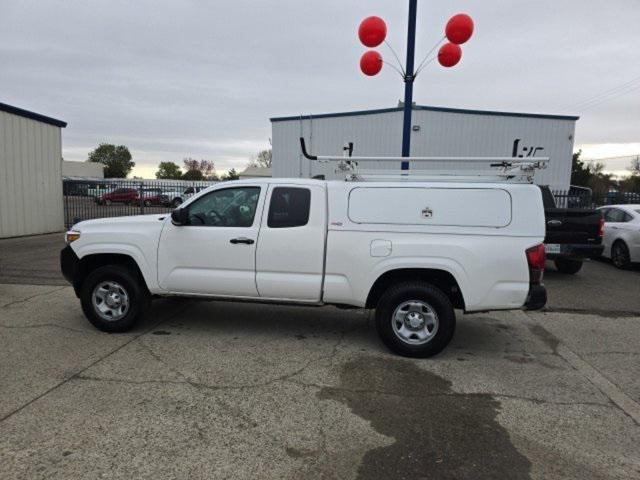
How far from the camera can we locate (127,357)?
4719 millimetres

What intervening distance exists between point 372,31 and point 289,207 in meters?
4.82

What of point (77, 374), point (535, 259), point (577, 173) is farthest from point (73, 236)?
point (577, 173)

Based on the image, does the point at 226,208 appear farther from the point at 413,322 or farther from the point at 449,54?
the point at 449,54

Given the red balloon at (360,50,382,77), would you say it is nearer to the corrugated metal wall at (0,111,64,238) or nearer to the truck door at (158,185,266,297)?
the truck door at (158,185,266,297)

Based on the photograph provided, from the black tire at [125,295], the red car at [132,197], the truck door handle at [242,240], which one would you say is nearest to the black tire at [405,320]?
the truck door handle at [242,240]

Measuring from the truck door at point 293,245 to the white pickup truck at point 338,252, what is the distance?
1cm

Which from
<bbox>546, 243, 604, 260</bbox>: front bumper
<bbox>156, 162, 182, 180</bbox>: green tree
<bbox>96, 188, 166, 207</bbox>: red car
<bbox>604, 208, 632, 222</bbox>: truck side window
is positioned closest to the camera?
<bbox>546, 243, 604, 260</bbox>: front bumper

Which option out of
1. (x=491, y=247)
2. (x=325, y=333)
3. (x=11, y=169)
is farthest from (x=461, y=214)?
(x=11, y=169)

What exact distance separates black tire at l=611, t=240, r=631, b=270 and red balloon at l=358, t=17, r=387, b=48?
726 cm

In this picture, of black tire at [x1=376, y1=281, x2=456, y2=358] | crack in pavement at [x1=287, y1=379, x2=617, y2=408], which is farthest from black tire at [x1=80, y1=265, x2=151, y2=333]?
black tire at [x1=376, y1=281, x2=456, y2=358]

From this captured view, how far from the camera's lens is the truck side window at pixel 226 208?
5270 mm

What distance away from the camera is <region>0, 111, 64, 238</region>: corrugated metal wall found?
526 inches

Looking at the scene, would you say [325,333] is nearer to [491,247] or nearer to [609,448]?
[491,247]

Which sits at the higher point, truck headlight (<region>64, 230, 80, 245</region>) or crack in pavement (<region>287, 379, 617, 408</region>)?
truck headlight (<region>64, 230, 80, 245</region>)
